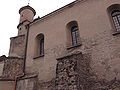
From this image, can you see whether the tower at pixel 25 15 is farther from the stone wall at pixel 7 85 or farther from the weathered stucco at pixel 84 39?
the stone wall at pixel 7 85

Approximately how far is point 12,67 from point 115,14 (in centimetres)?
846

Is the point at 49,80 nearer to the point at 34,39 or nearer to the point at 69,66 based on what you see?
the point at 69,66

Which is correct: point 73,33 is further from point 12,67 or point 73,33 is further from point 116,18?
point 12,67

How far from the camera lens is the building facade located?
8.80 metres

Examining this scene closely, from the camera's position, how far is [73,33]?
12.2 metres

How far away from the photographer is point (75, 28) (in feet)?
40.4

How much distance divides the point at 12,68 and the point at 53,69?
354cm

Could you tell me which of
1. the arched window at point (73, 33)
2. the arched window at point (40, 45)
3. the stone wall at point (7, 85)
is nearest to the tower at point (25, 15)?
the arched window at point (40, 45)

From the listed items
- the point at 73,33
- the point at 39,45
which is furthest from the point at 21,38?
the point at 73,33

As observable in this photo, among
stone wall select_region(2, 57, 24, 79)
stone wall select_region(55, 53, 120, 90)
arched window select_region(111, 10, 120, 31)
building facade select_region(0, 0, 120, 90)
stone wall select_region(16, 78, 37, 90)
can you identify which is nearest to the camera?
stone wall select_region(55, 53, 120, 90)

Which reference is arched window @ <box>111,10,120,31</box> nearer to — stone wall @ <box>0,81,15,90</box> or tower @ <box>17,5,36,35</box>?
stone wall @ <box>0,81,15,90</box>

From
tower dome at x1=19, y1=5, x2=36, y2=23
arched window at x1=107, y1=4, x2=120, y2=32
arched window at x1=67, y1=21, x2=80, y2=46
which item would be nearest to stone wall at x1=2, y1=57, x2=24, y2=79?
arched window at x1=67, y1=21, x2=80, y2=46

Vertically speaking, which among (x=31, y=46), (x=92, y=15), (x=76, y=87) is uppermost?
(x=92, y=15)

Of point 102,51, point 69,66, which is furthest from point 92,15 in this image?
point 69,66
